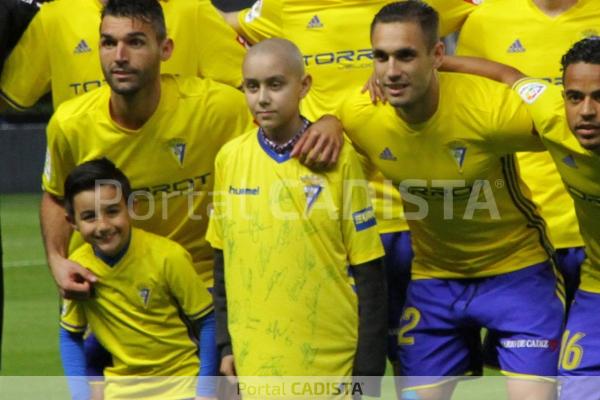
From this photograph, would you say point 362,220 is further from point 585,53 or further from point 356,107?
point 585,53

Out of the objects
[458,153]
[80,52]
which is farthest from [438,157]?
[80,52]

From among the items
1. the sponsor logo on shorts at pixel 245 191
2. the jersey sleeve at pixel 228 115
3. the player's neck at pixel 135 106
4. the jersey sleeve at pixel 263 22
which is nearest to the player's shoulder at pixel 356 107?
the jersey sleeve at pixel 228 115

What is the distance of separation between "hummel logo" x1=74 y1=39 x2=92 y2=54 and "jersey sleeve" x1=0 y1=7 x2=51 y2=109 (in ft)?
0.52

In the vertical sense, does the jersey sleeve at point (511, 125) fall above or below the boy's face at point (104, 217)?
above

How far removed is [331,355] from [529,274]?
1.18 m

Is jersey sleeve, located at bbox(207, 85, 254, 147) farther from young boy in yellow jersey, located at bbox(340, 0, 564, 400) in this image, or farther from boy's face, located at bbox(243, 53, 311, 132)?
boy's face, located at bbox(243, 53, 311, 132)

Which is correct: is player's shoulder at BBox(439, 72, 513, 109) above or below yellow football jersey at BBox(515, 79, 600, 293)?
above

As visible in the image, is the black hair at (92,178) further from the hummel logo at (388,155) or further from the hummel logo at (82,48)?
the hummel logo at (388,155)

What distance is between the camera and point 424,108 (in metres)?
7.02

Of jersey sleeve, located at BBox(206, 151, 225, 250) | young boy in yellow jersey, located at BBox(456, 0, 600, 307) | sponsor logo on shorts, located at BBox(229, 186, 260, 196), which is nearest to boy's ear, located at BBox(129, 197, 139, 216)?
jersey sleeve, located at BBox(206, 151, 225, 250)

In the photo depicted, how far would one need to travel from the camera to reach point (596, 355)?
6984 mm

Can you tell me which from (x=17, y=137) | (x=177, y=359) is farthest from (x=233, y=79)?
(x=17, y=137)

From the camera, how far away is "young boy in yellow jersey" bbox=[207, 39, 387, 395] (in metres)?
6.55

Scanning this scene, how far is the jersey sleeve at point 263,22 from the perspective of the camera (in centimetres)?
836
